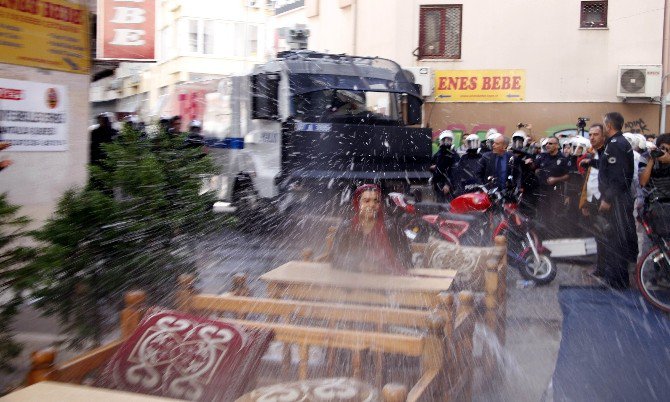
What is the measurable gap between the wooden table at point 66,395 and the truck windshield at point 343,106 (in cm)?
1032

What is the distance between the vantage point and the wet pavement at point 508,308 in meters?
5.30

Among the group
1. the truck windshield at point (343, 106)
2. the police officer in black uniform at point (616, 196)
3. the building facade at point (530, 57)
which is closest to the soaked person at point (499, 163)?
the police officer in black uniform at point (616, 196)

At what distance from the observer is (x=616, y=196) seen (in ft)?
26.9

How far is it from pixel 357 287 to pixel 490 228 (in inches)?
211

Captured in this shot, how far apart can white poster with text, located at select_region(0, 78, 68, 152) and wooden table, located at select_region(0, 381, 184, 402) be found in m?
5.25

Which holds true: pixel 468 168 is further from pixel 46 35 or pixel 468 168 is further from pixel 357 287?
pixel 357 287

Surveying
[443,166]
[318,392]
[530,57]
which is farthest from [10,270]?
[530,57]

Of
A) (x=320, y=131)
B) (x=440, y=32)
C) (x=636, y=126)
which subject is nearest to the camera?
(x=320, y=131)

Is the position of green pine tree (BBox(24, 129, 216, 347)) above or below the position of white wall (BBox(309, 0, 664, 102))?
below

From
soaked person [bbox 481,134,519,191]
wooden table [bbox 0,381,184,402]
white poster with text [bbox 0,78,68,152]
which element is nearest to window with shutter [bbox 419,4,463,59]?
soaked person [bbox 481,134,519,191]

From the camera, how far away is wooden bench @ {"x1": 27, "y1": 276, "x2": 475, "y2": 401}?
3.28 meters

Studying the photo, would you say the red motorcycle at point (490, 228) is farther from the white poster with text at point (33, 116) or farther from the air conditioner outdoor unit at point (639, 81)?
the air conditioner outdoor unit at point (639, 81)

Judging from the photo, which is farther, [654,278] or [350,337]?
[654,278]

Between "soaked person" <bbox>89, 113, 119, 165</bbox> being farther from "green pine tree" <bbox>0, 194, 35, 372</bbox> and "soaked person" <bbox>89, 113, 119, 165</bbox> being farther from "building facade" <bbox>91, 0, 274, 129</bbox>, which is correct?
"building facade" <bbox>91, 0, 274, 129</bbox>
